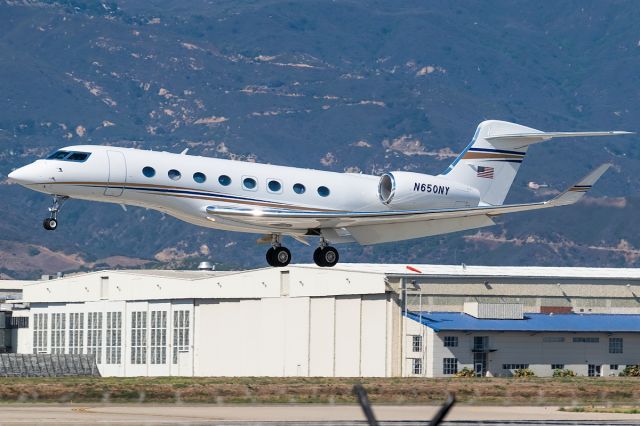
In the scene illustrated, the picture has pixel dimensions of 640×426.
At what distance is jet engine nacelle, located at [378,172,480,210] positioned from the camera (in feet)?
171

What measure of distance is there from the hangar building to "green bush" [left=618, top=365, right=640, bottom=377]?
61cm

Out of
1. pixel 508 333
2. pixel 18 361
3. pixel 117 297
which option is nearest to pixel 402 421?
pixel 18 361

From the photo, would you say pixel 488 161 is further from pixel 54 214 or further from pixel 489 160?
pixel 54 214

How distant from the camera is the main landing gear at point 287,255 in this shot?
5122cm

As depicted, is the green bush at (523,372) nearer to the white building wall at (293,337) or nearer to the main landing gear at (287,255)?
the white building wall at (293,337)

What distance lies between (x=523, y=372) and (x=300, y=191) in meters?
34.0

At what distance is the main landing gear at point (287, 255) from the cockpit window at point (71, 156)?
7203 millimetres

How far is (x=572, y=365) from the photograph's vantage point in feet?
273

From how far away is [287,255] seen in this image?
51438 mm

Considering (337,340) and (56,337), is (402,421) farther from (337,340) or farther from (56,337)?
(56,337)

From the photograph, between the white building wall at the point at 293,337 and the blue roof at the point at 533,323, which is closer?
the blue roof at the point at 533,323

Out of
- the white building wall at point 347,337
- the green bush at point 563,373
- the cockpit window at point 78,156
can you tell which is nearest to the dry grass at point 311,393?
the cockpit window at point 78,156

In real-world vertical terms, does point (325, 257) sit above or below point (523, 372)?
above

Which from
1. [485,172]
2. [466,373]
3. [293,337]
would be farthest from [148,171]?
[293,337]
